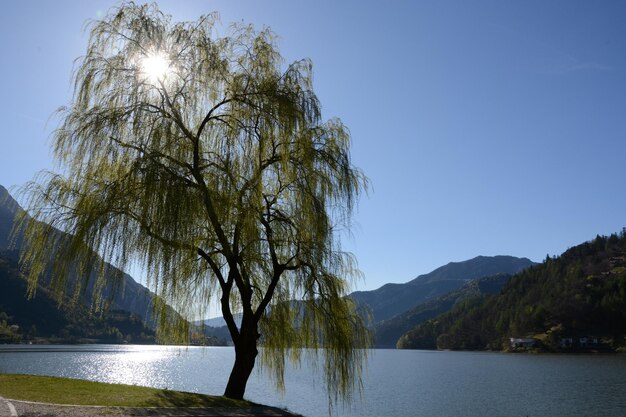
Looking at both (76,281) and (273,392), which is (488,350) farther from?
(76,281)

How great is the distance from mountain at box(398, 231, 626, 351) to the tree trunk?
153 meters

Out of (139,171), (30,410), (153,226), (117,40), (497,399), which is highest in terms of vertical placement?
(117,40)

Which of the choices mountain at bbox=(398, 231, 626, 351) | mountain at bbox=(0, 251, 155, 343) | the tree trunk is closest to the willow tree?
the tree trunk

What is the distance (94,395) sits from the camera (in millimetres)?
14875

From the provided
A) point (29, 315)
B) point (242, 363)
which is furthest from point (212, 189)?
point (29, 315)

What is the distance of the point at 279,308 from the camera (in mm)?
18375

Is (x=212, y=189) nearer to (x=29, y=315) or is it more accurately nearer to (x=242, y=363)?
(x=242, y=363)

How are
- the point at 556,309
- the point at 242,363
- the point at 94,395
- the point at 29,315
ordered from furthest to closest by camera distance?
the point at 29,315 < the point at 556,309 < the point at 242,363 < the point at 94,395

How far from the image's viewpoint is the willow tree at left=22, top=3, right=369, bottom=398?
14.4m

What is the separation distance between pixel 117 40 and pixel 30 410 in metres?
11.4

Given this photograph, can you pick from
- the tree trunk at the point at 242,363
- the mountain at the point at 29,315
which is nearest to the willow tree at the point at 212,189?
the tree trunk at the point at 242,363

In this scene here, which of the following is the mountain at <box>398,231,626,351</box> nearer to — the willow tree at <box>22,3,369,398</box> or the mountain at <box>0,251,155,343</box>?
the mountain at <box>0,251,155,343</box>

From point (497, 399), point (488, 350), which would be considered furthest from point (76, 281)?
point (488, 350)

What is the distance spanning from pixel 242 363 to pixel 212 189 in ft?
22.0
